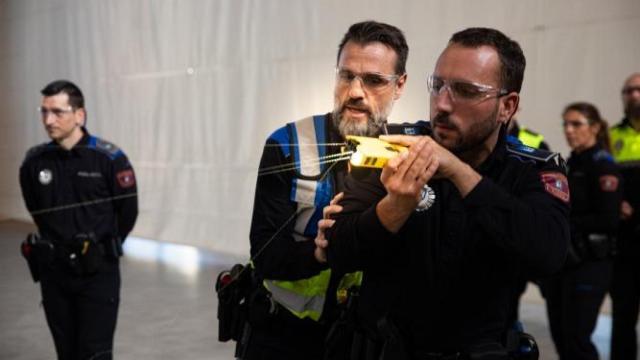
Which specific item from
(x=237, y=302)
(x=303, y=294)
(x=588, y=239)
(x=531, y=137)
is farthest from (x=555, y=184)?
(x=588, y=239)

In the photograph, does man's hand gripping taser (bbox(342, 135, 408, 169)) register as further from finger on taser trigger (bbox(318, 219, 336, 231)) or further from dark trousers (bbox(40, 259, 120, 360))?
dark trousers (bbox(40, 259, 120, 360))

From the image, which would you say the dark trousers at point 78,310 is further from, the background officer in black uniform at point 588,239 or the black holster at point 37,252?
the background officer in black uniform at point 588,239

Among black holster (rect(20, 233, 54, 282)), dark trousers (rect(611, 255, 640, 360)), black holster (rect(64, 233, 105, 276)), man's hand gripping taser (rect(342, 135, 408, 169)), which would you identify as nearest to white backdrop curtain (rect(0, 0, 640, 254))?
man's hand gripping taser (rect(342, 135, 408, 169))

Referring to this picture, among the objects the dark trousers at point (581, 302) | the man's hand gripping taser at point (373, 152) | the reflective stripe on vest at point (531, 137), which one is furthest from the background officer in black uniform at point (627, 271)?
the man's hand gripping taser at point (373, 152)

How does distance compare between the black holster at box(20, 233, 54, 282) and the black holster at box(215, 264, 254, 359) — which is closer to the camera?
the black holster at box(215, 264, 254, 359)

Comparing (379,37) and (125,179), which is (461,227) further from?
(125,179)

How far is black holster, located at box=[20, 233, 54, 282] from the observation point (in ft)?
8.82

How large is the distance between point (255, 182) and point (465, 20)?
536 mm

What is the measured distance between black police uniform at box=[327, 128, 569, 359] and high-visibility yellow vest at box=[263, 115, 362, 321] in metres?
0.20

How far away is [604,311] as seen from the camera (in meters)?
4.02

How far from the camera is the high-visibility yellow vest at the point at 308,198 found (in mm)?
1380

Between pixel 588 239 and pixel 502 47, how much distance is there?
2.14 meters

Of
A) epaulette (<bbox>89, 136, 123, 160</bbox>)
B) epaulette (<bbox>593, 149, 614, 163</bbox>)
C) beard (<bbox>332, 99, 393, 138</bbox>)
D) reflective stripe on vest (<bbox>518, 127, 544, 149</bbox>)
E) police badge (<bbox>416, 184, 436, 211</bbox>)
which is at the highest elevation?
beard (<bbox>332, 99, 393, 138</bbox>)

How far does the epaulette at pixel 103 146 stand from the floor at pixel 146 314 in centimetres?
36
